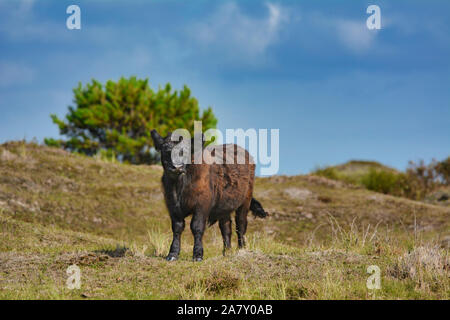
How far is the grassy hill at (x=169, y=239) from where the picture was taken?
6.62 metres

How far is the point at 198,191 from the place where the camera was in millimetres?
8406

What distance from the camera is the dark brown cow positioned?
805 cm

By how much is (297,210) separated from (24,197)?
1004 centimetres

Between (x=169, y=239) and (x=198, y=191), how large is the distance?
352 cm

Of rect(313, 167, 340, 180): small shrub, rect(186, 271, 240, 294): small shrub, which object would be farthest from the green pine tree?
rect(186, 271, 240, 294): small shrub

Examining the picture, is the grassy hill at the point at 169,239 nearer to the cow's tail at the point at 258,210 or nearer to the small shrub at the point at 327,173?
the cow's tail at the point at 258,210

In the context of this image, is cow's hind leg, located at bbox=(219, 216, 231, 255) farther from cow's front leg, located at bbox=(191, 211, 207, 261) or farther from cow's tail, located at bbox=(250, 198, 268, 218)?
cow's front leg, located at bbox=(191, 211, 207, 261)

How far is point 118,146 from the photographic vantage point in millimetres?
32938

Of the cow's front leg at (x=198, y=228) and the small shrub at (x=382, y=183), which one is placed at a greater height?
the small shrub at (x=382, y=183)

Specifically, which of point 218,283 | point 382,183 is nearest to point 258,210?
point 218,283

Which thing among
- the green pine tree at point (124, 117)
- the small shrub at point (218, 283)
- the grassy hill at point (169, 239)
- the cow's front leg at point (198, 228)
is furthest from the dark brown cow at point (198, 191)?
the green pine tree at point (124, 117)

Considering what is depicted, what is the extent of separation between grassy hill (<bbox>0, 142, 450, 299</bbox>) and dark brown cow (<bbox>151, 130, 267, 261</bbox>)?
2.15 ft

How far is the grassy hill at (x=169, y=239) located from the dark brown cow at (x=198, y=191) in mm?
656
